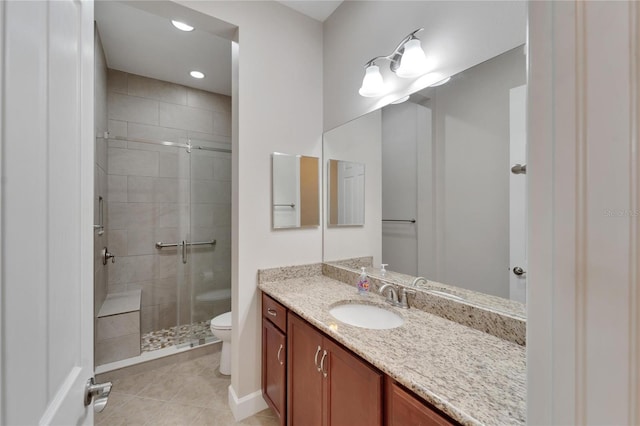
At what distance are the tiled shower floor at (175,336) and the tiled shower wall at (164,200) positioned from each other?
0.08m

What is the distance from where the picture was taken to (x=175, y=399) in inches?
78.2

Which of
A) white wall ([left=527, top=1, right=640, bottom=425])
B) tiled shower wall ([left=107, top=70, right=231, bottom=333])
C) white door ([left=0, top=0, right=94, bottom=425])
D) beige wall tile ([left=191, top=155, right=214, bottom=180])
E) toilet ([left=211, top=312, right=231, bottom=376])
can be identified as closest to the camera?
white wall ([left=527, top=1, right=640, bottom=425])

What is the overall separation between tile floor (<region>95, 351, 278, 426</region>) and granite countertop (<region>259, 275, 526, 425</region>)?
113 cm

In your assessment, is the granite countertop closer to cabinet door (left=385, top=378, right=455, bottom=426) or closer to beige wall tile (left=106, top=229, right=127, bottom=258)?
cabinet door (left=385, top=378, right=455, bottom=426)

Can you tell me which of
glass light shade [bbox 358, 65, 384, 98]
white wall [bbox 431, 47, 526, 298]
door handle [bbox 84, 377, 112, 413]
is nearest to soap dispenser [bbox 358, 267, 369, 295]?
white wall [bbox 431, 47, 526, 298]

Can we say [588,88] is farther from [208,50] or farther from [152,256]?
[152,256]

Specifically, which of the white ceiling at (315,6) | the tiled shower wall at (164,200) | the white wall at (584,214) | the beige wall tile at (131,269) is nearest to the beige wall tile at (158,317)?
the tiled shower wall at (164,200)

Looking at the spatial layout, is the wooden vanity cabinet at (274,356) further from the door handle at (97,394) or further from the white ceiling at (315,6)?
the white ceiling at (315,6)

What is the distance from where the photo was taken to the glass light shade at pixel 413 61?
1364 millimetres

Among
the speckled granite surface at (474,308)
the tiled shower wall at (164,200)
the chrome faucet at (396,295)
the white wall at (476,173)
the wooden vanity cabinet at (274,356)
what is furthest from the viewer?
the tiled shower wall at (164,200)

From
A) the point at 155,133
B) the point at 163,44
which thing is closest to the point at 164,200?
the point at 155,133

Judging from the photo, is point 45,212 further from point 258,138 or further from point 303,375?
point 258,138

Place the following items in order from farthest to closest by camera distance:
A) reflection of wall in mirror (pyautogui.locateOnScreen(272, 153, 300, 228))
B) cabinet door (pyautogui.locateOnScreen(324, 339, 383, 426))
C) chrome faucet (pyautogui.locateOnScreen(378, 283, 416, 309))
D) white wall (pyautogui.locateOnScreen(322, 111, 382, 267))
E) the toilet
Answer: the toilet → reflection of wall in mirror (pyautogui.locateOnScreen(272, 153, 300, 228)) → white wall (pyautogui.locateOnScreen(322, 111, 382, 267)) → chrome faucet (pyautogui.locateOnScreen(378, 283, 416, 309)) → cabinet door (pyautogui.locateOnScreen(324, 339, 383, 426))

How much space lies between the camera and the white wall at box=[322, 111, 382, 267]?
1.81m
